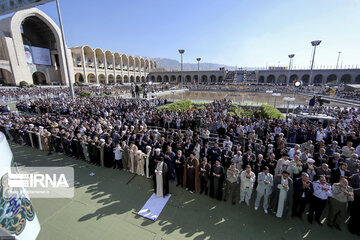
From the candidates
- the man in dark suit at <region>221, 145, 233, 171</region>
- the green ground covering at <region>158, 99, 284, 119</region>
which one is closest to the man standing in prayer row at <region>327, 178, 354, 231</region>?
the man in dark suit at <region>221, 145, 233, 171</region>

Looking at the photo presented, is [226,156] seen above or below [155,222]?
above

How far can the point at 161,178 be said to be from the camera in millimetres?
5691

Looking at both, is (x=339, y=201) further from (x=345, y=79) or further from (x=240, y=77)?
(x=345, y=79)

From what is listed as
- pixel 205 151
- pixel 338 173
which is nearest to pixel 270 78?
pixel 205 151

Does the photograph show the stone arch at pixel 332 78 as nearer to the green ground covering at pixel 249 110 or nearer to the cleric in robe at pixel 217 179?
the green ground covering at pixel 249 110

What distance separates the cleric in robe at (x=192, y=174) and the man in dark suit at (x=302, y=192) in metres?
2.82

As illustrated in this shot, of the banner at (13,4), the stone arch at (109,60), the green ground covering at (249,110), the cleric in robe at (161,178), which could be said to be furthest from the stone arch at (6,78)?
the cleric in robe at (161,178)

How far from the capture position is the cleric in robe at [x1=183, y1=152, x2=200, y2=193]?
5.78 metres

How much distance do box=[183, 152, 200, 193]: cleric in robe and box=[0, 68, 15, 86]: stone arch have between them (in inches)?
1944

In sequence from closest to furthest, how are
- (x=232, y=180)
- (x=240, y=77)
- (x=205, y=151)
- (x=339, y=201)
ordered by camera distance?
1. (x=339, y=201)
2. (x=232, y=180)
3. (x=205, y=151)
4. (x=240, y=77)

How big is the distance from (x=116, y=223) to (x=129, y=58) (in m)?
80.5

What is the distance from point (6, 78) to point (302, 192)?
181ft

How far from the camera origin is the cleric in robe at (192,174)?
5.78 m

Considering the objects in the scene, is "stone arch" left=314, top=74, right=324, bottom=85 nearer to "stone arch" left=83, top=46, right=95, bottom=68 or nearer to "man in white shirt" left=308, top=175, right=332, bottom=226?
"man in white shirt" left=308, top=175, right=332, bottom=226
